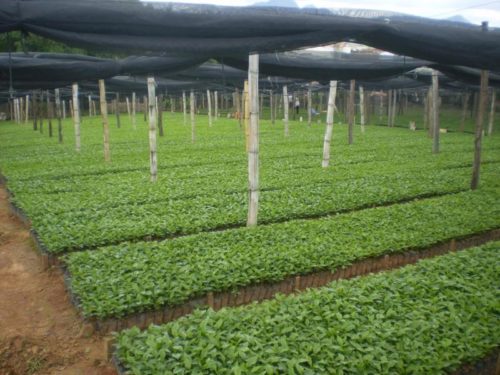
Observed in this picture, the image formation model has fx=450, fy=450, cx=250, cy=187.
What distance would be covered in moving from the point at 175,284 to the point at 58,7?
3.21 metres

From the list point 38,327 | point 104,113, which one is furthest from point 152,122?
point 38,327

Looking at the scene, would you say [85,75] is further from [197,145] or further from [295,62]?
[197,145]

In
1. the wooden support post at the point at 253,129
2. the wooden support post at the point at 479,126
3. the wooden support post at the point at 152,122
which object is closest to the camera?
the wooden support post at the point at 253,129

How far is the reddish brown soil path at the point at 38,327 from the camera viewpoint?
4477 mm

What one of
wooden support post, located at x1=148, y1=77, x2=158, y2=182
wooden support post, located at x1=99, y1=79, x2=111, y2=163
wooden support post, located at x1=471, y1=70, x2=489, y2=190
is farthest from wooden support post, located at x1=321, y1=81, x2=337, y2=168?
wooden support post, located at x1=99, y1=79, x2=111, y2=163

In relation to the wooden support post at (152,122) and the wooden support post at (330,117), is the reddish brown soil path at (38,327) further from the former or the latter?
the wooden support post at (330,117)

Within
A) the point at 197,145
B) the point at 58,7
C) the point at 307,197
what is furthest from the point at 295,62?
the point at 197,145

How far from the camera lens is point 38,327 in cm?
520

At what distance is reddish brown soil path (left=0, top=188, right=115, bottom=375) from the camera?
176 inches

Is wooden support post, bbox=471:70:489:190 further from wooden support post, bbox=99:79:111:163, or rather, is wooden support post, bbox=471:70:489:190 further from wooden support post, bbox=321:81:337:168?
wooden support post, bbox=99:79:111:163

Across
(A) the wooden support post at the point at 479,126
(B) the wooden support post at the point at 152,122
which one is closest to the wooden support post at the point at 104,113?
(B) the wooden support post at the point at 152,122

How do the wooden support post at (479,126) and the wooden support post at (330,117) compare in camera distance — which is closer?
the wooden support post at (479,126)

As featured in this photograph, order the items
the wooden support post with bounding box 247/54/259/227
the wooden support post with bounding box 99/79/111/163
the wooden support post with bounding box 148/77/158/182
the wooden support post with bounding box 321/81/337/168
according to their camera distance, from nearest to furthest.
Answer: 1. the wooden support post with bounding box 247/54/259/227
2. the wooden support post with bounding box 148/77/158/182
3. the wooden support post with bounding box 321/81/337/168
4. the wooden support post with bounding box 99/79/111/163

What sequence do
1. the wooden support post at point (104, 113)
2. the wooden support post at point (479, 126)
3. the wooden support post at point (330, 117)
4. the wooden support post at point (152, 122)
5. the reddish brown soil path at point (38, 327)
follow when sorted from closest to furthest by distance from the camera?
1. the reddish brown soil path at point (38, 327)
2. the wooden support post at point (479, 126)
3. the wooden support post at point (152, 122)
4. the wooden support post at point (330, 117)
5. the wooden support post at point (104, 113)
